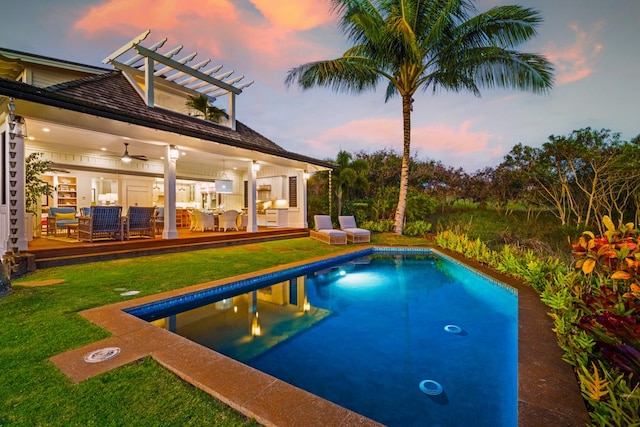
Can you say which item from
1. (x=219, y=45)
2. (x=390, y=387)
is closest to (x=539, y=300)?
(x=390, y=387)

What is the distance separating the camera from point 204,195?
16.2m

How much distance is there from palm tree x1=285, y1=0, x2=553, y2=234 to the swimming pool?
24.2 ft

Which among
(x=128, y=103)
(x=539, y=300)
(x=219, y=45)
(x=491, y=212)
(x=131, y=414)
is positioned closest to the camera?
(x=131, y=414)

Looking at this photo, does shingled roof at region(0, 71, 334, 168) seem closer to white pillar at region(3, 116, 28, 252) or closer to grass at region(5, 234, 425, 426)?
white pillar at region(3, 116, 28, 252)

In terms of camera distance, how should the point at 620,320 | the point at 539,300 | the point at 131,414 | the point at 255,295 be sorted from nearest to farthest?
the point at 131,414 → the point at 620,320 → the point at 539,300 → the point at 255,295

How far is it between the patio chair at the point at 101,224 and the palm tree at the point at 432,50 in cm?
844

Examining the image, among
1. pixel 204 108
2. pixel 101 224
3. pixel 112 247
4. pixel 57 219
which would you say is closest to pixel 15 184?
pixel 101 224

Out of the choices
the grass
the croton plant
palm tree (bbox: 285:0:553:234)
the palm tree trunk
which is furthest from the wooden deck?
the croton plant

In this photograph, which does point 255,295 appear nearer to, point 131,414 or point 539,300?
point 131,414

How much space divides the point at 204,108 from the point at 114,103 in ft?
14.0

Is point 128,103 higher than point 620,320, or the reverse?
point 128,103

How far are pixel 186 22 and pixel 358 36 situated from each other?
7701mm

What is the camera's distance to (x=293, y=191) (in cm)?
1512

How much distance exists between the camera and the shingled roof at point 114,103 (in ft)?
19.2
